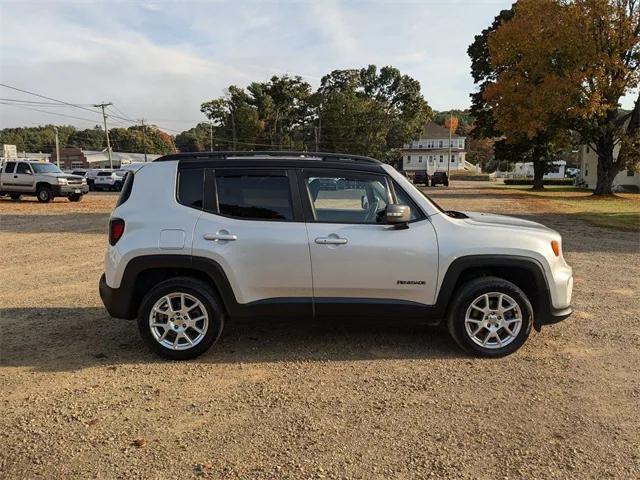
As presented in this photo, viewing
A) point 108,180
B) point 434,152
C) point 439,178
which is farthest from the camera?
point 434,152

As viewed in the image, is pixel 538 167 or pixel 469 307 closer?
pixel 469 307

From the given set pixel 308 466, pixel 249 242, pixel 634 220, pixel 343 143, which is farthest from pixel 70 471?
pixel 343 143

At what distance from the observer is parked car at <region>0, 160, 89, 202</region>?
2356 cm

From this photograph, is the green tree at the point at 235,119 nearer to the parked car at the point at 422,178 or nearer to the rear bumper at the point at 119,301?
the parked car at the point at 422,178

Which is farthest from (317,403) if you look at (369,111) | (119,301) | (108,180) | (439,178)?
(369,111)

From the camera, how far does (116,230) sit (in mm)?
4633

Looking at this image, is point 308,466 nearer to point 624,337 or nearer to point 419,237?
point 419,237

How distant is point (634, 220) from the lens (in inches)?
696

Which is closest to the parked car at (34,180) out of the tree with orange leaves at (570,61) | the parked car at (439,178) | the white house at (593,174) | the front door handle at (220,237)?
the front door handle at (220,237)

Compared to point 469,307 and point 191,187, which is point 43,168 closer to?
point 191,187

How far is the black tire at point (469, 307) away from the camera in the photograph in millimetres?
4605

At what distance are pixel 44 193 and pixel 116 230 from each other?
2235cm

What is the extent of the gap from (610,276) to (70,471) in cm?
817

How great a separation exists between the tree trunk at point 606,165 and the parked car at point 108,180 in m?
33.3
